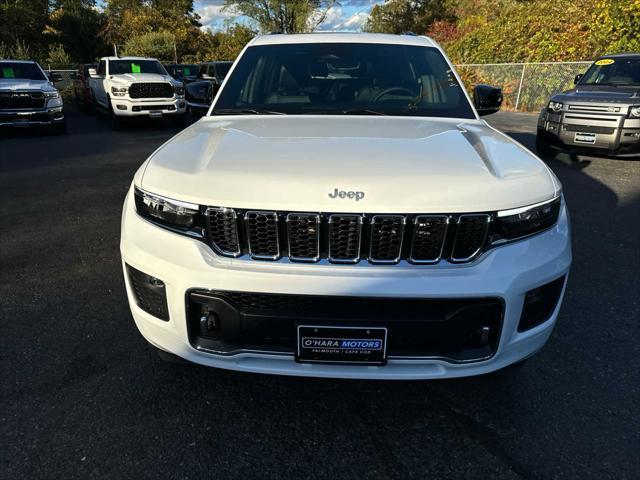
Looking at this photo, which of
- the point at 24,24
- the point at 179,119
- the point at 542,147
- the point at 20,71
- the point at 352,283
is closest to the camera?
the point at 352,283

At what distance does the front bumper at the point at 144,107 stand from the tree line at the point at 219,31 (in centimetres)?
1358

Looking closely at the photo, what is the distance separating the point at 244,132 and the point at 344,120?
622 mm

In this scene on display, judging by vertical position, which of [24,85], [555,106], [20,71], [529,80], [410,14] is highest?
[410,14]

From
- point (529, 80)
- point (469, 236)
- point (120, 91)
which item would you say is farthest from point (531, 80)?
point (469, 236)

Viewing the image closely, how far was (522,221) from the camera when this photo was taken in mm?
1972

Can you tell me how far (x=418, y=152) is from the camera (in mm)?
2178

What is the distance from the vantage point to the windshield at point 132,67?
14.1 m

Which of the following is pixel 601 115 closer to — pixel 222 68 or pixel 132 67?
pixel 132 67

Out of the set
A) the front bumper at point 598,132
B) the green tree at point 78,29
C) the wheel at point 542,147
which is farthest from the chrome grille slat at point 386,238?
the green tree at point 78,29

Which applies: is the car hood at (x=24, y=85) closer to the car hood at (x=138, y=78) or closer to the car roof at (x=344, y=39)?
the car hood at (x=138, y=78)

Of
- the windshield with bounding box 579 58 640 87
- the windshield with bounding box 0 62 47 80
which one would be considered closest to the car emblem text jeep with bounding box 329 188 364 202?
the windshield with bounding box 579 58 640 87

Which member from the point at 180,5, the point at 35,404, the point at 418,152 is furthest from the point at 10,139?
the point at 180,5

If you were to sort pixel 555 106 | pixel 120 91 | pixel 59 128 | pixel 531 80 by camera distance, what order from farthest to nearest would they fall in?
pixel 531 80, pixel 120 91, pixel 59 128, pixel 555 106

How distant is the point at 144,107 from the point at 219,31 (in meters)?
33.5
